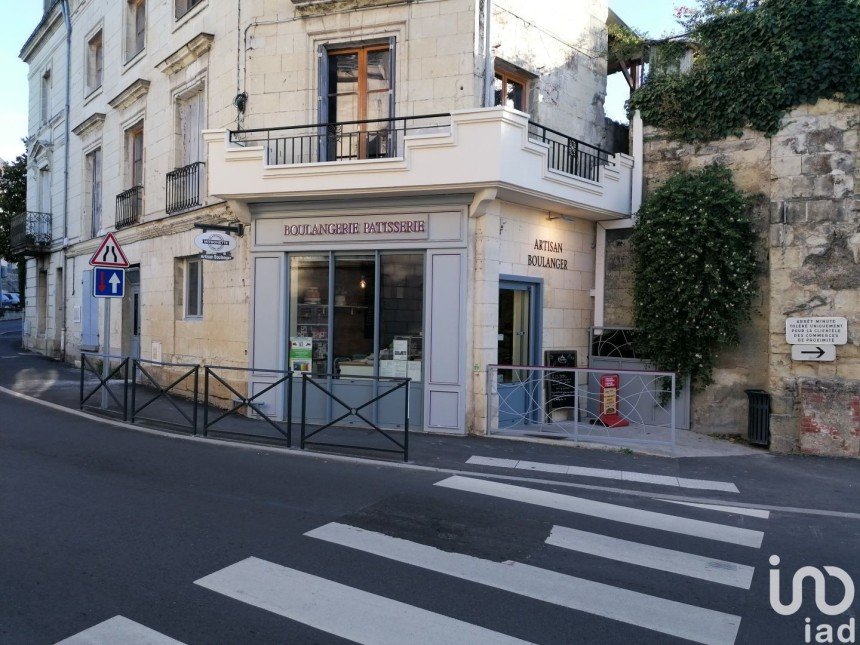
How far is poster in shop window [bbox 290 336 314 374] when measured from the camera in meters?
10.6

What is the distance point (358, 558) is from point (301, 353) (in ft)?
20.4

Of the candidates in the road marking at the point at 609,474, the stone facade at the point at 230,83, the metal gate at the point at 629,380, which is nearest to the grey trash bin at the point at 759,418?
the metal gate at the point at 629,380

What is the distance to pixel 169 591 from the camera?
13.5 feet

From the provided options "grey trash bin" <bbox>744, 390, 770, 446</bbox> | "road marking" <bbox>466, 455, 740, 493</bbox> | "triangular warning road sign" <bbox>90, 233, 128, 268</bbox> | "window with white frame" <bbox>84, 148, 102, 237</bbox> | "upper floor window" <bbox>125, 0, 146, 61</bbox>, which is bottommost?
"road marking" <bbox>466, 455, 740, 493</bbox>

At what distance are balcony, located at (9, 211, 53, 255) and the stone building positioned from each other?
10314mm

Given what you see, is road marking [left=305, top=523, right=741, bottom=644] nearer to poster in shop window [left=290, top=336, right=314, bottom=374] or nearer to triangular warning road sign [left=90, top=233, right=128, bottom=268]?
poster in shop window [left=290, top=336, right=314, bottom=374]

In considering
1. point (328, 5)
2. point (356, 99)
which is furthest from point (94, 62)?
point (356, 99)

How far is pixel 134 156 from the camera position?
15.8 metres

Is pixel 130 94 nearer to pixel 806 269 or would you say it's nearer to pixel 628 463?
pixel 628 463

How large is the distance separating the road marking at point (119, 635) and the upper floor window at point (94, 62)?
1754 centimetres

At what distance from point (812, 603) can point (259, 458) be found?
571 cm

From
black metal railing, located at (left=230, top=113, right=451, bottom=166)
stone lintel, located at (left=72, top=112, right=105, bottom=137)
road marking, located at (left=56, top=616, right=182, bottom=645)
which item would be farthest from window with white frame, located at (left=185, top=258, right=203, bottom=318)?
road marking, located at (left=56, top=616, right=182, bottom=645)

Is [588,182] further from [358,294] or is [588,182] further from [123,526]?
[123,526]

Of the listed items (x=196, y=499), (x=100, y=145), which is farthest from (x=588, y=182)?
(x=100, y=145)
